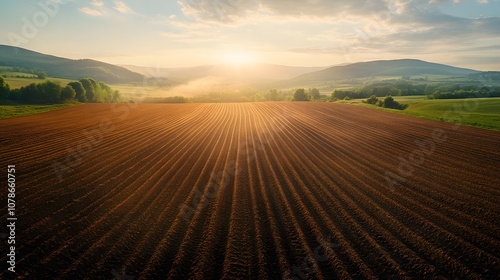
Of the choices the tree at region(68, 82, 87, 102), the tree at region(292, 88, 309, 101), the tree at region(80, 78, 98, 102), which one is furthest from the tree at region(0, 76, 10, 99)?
the tree at region(292, 88, 309, 101)

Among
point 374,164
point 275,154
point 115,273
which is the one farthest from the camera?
point 275,154

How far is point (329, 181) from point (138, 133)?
629 inches

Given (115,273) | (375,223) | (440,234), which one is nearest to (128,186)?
(115,273)

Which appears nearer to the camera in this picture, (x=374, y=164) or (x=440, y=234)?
(x=440, y=234)

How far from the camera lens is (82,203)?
29.9 ft

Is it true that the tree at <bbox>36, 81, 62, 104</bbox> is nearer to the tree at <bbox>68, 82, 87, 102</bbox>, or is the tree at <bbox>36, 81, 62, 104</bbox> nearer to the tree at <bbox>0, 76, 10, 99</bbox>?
the tree at <bbox>0, 76, 10, 99</bbox>

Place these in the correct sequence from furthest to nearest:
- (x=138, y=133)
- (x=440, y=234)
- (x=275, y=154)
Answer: (x=138, y=133), (x=275, y=154), (x=440, y=234)

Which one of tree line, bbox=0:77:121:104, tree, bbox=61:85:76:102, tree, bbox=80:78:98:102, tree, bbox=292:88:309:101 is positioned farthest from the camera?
tree, bbox=292:88:309:101

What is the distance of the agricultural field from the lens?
6.30 meters

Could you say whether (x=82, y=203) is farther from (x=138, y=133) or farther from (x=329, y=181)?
(x=138, y=133)

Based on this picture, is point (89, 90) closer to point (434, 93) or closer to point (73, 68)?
point (434, 93)

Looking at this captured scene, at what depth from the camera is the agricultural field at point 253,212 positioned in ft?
20.7

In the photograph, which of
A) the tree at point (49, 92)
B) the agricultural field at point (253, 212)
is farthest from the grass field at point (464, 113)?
the tree at point (49, 92)

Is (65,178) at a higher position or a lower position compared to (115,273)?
higher
